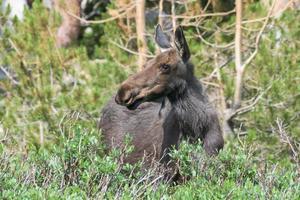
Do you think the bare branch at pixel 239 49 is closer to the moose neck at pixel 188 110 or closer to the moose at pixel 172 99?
the moose at pixel 172 99

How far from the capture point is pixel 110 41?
1338cm

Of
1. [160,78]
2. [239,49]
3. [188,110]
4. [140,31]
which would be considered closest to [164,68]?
[160,78]

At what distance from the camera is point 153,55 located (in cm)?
1327

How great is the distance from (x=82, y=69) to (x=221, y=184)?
6.53m

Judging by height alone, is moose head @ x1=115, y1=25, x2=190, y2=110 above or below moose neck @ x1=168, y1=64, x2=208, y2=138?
above

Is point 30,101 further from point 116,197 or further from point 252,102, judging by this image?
point 116,197

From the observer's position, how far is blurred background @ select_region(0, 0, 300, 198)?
1258 centimetres

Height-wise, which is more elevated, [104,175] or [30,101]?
[104,175]

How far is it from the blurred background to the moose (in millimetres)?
2741

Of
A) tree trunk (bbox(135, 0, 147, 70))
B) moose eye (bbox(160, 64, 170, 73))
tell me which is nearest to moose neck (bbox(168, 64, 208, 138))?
moose eye (bbox(160, 64, 170, 73))

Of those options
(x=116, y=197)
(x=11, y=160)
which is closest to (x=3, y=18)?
(x=11, y=160)

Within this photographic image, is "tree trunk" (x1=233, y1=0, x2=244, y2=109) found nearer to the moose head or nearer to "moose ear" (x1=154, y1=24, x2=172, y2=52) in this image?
"moose ear" (x1=154, y1=24, x2=172, y2=52)

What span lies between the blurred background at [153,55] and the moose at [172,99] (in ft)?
8.99

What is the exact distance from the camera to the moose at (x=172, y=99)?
9.01 meters
